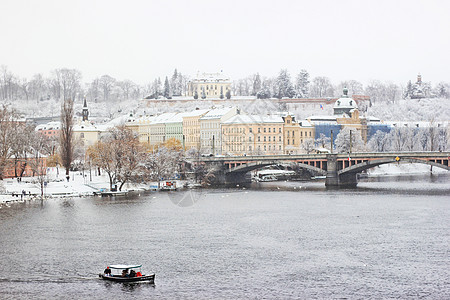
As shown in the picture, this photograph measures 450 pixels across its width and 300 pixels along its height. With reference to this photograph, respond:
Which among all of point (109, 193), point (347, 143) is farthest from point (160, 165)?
point (347, 143)

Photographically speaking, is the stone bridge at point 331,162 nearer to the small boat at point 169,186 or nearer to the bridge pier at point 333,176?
the bridge pier at point 333,176

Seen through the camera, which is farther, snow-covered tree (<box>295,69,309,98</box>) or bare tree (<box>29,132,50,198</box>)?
snow-covered tree (<box>295,69,309,98</box>)

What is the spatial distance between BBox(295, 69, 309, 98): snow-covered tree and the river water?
10420cm

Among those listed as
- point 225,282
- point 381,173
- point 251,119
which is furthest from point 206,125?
point 225,282

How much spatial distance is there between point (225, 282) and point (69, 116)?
51.6m

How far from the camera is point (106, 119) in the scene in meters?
175

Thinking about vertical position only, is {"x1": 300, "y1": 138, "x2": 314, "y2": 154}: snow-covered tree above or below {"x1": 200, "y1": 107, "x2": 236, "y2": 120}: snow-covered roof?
below

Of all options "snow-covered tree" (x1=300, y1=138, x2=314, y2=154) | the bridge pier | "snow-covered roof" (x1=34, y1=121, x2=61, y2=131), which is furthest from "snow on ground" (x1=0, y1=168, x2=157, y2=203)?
"snow-covered roof" (x1=34, y1=121, x2=61, y2=131)

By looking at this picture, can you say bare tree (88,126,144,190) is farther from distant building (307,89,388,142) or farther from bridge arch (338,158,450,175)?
distant building (307,89,388,142)

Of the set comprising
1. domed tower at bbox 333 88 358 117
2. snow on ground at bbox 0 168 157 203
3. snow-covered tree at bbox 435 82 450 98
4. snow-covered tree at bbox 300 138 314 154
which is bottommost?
snow on ground at bbox 0 168 157 203

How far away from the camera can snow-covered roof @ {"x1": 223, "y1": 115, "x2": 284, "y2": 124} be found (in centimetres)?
12131

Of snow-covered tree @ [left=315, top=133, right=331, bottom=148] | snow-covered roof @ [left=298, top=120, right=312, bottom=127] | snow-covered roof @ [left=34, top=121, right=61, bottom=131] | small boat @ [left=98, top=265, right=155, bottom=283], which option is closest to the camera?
small boat @ [left=98, top=265, right=155, bottom=283]

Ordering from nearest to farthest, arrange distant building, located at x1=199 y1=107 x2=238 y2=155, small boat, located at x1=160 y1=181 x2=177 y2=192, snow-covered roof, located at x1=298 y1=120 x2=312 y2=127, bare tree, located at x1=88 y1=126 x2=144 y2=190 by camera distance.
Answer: bare tree, located at x1=88 y1=126 x2=144 y2=190 < small boat, located at x1=160 y1=181 x2=177 y2=192 < distant building, located at x1=199 y1=107 x2=238 y2=155 < snow-covered roof, located at x1=298 y1=120 x2=312 y2=127

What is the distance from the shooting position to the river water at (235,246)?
35.8 meters
